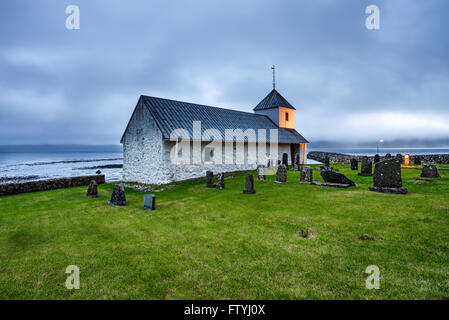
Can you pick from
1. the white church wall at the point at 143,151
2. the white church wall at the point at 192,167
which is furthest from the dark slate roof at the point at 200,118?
the white church wall at the point at 192,167

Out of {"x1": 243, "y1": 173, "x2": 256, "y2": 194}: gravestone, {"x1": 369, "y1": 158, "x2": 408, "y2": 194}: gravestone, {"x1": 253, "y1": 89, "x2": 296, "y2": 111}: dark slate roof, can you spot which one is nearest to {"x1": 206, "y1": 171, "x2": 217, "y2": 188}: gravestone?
{"x1": 243, "y1": 173, "x2": 256, "y2": 194}: gravestone

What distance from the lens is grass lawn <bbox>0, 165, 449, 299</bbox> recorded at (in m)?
3.77

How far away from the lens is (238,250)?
5.18m

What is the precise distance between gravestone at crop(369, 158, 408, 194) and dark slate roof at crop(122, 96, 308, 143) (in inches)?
494

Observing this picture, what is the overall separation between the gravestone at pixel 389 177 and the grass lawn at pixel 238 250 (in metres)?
0.55

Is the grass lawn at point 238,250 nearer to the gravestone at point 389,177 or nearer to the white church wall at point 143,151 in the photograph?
the gravestone at point 389,177

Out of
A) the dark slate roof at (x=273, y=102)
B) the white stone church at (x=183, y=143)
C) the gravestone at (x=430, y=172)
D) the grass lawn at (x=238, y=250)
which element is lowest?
the grass lawn at (x=238, y=250)

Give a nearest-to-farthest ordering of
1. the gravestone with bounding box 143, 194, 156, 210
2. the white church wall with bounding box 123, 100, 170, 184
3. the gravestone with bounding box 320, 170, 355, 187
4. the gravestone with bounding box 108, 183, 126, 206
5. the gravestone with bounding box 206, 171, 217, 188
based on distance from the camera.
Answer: the gravestone with bounding box 143, 194, 156, 210 → the gravestone with bounding box 108, 183, 126, 206 → the gravestone with bounding box 320, 170, 355, 187 → the gravestone with bounding box 206, 171, 217, 188 → the white church wall with bounding box 123, 100, 170, 184

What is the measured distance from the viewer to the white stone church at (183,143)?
16656 mm

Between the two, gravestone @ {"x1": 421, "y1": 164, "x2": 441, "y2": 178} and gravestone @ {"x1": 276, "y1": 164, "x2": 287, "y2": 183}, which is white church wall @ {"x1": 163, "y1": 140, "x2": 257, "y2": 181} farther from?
gravestone @ {"x1": 421, "y1": 164, "x2": 441, "y2": 178}

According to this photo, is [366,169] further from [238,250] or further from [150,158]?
[150,158]

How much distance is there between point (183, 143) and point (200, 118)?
13.7 ft

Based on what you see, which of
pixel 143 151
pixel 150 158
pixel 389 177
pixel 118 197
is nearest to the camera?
pixel 389 177

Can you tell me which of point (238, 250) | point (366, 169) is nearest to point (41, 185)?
point (238, 250)
